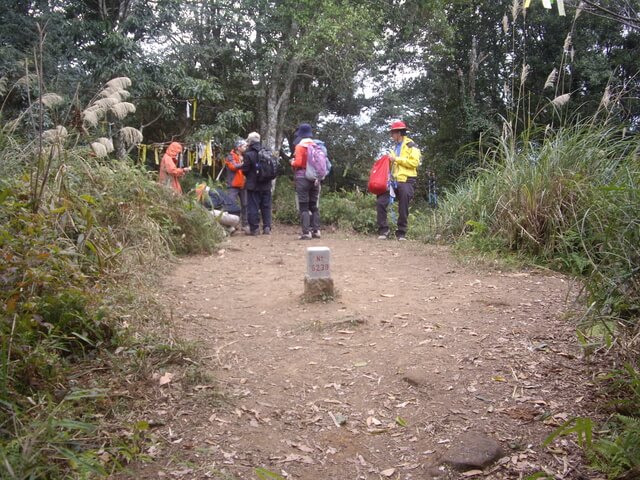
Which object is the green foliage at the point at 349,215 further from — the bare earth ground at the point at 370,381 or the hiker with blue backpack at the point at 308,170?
the bare earth ground at the point at 370,381

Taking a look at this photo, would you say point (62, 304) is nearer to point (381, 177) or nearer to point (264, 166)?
point (381, 177)

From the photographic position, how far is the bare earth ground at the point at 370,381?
2295mm

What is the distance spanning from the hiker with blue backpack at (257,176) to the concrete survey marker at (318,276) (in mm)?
4408

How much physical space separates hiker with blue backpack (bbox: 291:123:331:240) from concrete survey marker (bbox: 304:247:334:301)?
3.79m

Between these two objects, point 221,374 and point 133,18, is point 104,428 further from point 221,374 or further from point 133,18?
point 133,18

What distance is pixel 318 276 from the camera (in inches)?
163

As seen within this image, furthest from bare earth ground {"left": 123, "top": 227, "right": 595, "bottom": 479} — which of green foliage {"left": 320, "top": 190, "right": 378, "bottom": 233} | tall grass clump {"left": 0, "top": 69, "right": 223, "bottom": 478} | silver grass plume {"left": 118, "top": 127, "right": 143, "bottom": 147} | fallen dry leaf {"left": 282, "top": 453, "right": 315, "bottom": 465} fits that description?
green foliage {"left": 320, "top": 190, "right": 378, "bottom": 233}

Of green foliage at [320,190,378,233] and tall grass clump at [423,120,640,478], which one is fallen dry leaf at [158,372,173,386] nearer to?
tall grass clump at [423,120,640,478]

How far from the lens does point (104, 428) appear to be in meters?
2.29

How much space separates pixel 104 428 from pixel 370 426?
4.11 ft

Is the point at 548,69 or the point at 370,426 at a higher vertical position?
the point at 548,69

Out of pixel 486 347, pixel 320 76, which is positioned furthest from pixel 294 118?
pixel 486 347

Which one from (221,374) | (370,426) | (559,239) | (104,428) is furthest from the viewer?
(559,239)

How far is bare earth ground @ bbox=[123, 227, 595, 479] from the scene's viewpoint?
2.29 m
